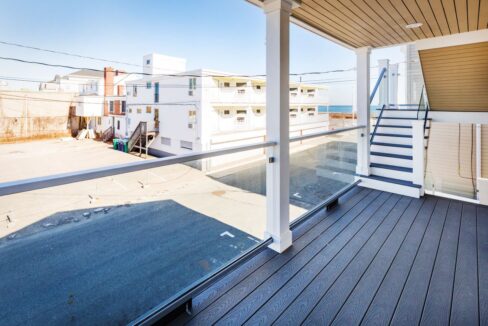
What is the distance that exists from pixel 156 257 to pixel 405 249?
2.00m

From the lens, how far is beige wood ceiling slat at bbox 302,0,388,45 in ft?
7.66

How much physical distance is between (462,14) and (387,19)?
0.74 m

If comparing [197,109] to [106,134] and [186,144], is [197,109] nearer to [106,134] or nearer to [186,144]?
[186,144]

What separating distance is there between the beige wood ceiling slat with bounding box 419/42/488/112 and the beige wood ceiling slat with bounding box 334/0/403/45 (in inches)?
43.9

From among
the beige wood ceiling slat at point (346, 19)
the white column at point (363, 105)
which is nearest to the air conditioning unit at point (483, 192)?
the white column at point (363, 105)

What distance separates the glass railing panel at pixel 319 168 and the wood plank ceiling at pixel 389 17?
4.04 ft

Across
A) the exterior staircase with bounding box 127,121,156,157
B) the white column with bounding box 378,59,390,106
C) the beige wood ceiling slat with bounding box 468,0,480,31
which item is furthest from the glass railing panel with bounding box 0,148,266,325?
the exterior staircase with bounding box 127,121,156,157

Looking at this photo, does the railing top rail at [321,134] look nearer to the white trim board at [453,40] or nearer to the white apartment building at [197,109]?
the white trim board at [453,40]

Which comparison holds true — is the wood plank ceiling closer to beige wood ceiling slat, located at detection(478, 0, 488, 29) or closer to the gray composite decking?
beige wood ceiling slat, located at detection(478, 0, 488, 29)

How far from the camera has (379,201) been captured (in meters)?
3.39

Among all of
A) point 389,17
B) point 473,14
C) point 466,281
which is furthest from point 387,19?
point 466,281

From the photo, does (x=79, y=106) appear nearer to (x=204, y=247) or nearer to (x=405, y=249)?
(x=204, y=247)

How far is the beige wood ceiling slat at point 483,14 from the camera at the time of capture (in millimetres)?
2444

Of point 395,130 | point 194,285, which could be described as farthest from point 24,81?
point 395,130
